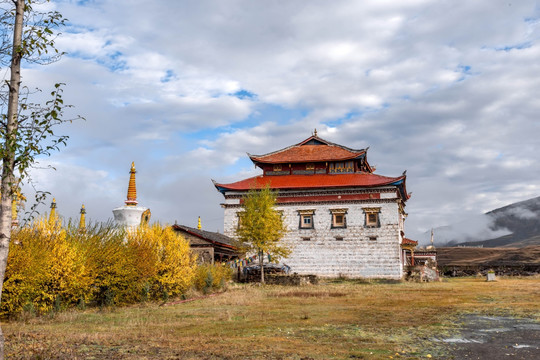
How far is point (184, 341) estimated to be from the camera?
34.4 feet

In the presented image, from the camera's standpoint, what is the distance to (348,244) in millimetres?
40281

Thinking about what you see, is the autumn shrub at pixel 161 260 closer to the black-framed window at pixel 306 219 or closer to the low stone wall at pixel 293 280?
the low stone wall at pixel 293 280

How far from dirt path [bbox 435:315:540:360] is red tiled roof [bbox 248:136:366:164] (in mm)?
30081

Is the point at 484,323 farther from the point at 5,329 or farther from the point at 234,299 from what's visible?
the point at 5,329

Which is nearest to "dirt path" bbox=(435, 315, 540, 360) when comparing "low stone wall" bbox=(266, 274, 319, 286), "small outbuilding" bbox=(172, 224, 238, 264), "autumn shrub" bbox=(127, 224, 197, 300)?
"autumn shrub" bbox=(127, 224, 197, 300)

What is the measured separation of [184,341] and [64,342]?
8.25 ft

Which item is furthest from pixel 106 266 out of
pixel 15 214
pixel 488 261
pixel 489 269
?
pixel 488 261

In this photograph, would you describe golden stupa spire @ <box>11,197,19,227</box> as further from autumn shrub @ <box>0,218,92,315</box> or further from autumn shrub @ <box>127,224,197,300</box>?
autumn shrub @ <box>127,224,197,300</box>

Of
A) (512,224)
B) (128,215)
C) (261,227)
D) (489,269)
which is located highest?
Result: (512,224)

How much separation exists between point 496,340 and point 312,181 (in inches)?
1271

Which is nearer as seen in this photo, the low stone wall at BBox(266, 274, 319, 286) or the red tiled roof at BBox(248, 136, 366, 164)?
the low stone wall at BBox(266, 274, 319, 286)

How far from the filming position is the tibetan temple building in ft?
129

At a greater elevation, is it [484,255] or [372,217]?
[372,217]

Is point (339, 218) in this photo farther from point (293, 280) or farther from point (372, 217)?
point (293, 280)
